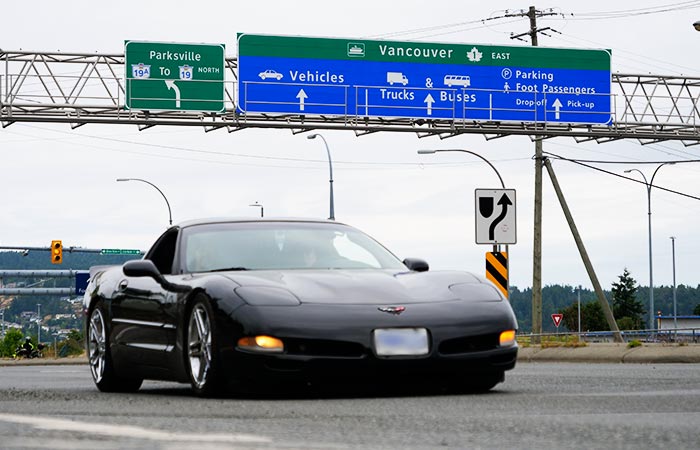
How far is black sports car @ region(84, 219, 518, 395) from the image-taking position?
8.99 meters

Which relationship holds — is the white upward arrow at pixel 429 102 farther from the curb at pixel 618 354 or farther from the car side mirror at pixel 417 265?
the car side mirror at pixel 417 265

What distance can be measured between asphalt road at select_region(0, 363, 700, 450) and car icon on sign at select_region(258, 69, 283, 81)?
27093mm

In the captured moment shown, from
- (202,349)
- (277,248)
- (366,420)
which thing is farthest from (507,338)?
(366,420)

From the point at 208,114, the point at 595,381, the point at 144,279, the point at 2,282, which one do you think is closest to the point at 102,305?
the point at 144,279

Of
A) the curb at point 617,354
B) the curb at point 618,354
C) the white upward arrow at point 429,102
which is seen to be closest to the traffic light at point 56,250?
the white upward arrow at point 429,102

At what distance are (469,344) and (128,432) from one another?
345cm

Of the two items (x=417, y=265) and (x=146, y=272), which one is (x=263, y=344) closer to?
(x=146, y=272)

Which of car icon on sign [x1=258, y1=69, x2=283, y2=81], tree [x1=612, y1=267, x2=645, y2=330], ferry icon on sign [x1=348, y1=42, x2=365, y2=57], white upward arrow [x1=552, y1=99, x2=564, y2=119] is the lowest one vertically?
tree [x1=612, y1=267, x2=645, y2=330]

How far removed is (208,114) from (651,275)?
4218 cm

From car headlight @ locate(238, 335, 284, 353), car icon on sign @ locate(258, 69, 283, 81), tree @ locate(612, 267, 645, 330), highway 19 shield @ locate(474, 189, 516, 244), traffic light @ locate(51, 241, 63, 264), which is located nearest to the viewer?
car headlight @ locate(238, 335, 284, 353)

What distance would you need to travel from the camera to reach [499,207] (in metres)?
24.8

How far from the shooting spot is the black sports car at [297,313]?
8.99 m

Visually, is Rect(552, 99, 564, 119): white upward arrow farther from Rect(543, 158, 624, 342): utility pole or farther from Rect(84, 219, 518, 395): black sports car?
Rect(84, 219, 518, 395): black sports car

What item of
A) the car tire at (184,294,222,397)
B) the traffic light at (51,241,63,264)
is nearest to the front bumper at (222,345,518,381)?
the car tire at (184,294,222,397)
